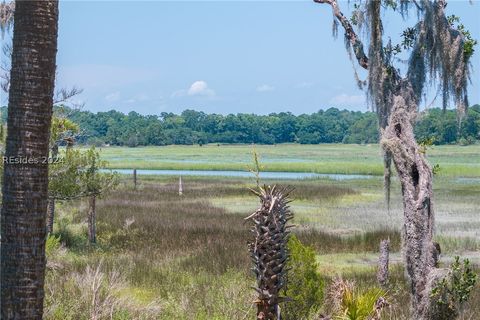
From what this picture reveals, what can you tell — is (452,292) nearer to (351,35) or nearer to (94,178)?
(351,35)

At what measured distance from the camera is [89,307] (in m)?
9.25

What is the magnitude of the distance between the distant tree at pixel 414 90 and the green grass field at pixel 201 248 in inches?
30.4

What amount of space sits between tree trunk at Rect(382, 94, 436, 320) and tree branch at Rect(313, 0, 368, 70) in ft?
4.31

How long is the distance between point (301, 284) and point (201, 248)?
33.3 feet

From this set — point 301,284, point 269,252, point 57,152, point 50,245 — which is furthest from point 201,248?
point 269,252

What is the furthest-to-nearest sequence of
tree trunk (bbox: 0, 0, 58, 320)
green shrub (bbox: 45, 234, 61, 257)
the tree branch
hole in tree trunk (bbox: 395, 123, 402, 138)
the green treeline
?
the green treeline → green shrub (bbox: 45, 234, 61, 257) → the tree branch → hole in tree trunk (bbox: 395, 123, 402, 138) → tree trunk (bbox: 0, 0, 58, 320)

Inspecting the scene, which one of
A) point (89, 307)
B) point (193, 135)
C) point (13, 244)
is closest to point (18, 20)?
point (13, 244)

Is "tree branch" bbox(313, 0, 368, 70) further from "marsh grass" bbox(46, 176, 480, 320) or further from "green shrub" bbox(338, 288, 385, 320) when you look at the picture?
"green shrub" bbox(338, 288, 385, 320)

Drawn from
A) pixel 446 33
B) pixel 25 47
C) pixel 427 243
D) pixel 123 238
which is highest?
pixel 446 33

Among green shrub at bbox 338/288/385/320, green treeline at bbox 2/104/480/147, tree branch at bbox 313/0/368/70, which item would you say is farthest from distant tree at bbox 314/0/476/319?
green treeline at bbox 2/104/480/147

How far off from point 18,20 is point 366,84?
7334mm

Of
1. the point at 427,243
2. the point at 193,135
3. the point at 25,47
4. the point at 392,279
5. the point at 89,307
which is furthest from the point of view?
the point at 193,135

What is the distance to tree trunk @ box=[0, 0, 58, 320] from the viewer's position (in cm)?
517

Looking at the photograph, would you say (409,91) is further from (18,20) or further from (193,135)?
(193,135)
